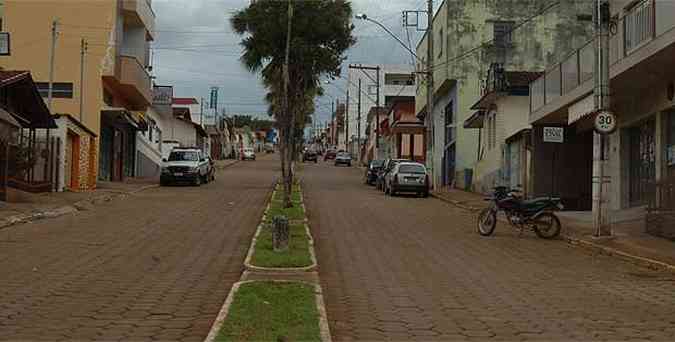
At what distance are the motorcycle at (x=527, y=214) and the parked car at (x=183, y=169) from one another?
21.9 meters

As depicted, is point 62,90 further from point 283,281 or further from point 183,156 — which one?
point 283,281

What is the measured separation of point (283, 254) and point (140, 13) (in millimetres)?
29315

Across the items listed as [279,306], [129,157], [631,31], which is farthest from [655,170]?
[129,157]

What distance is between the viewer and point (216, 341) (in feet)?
22.7

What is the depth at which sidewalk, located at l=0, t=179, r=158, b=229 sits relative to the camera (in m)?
19.7

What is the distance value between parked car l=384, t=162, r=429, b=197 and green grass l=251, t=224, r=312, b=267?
1819 centimetres

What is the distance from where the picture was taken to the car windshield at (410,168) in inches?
1366

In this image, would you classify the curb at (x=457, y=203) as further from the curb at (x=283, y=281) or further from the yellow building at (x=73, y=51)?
the curb at (x=283, y=281)

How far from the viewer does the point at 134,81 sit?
3809 cm

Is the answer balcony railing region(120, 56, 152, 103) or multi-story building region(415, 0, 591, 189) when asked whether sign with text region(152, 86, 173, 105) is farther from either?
multi-story building region(415, 0, 591, 189)

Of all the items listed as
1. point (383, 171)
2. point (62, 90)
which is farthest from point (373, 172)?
point (62, 90)

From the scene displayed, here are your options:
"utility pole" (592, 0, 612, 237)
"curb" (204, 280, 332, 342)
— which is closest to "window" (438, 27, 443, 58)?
"utility pole" (592, 0, 612, 237)

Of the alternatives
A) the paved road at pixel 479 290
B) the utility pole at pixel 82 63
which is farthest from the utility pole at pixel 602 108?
the utility pole at pixel 82 63

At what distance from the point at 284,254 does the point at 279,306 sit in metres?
4.51
